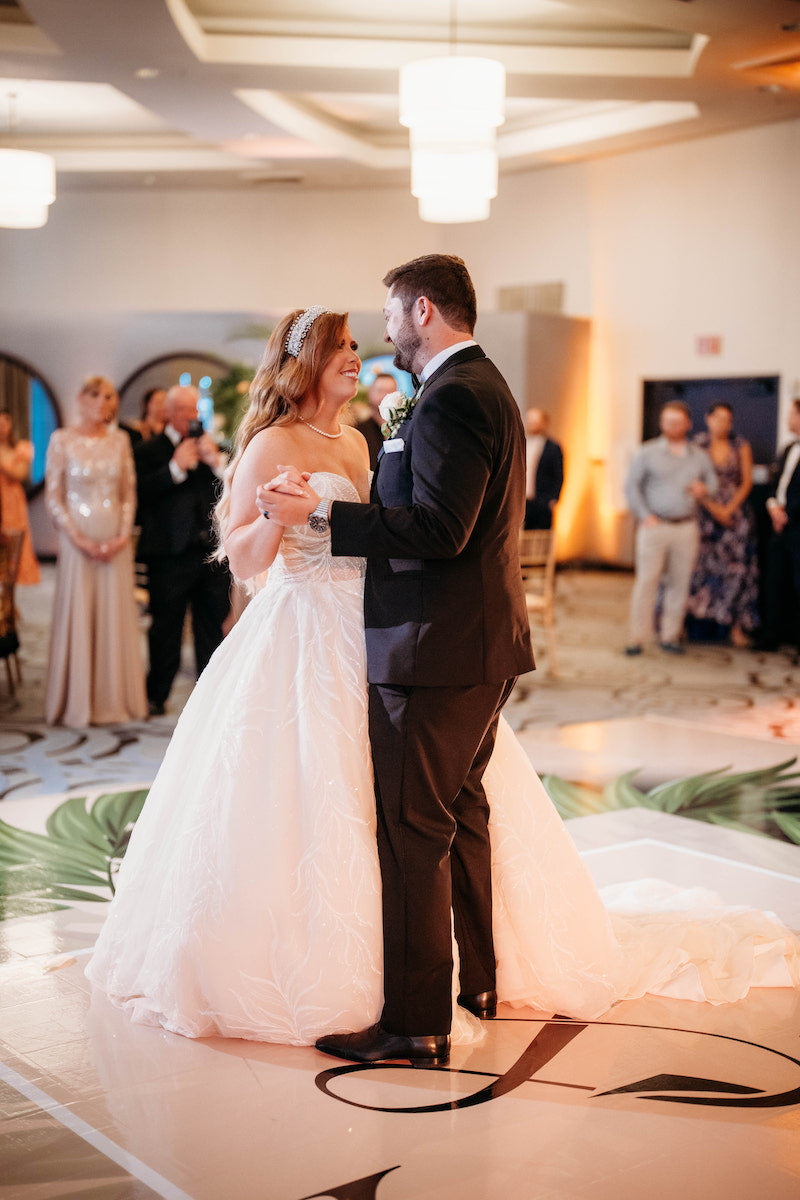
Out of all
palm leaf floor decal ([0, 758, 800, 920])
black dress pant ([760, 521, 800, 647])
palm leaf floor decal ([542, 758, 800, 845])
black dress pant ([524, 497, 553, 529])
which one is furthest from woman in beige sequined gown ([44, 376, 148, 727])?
black dress pant ([760, 521, 800, 647])

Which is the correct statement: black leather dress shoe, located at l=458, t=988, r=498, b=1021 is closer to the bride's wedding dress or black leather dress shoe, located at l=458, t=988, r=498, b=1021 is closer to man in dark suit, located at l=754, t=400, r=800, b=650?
the bride's wedding dress

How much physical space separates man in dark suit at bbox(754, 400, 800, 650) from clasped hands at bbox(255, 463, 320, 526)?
6819 millimetres

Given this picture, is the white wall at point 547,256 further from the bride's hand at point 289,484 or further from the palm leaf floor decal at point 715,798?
the bride's hand at point 289,484

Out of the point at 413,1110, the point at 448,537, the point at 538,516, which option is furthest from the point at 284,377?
the point at 538,516

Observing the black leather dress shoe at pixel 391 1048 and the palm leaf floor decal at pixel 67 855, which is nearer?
the black leather dress shoe at pixel 391 1048

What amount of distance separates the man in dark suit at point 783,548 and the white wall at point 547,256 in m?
3.11

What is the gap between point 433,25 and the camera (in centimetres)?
958

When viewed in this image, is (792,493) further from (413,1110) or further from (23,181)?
(413,1110)

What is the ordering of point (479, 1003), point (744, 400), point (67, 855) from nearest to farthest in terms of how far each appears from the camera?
1. point (479, 1003)
2. point (67, 855)
3. point (744, 400)

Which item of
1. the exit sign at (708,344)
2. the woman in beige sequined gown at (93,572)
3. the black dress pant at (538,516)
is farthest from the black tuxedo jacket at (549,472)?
the woman in beige sequined gown at (93,572)

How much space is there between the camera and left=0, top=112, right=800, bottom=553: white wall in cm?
1228

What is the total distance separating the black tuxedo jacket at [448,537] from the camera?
2605 millimetres

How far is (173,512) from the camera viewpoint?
6762mm

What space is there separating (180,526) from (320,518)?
13.6ft
